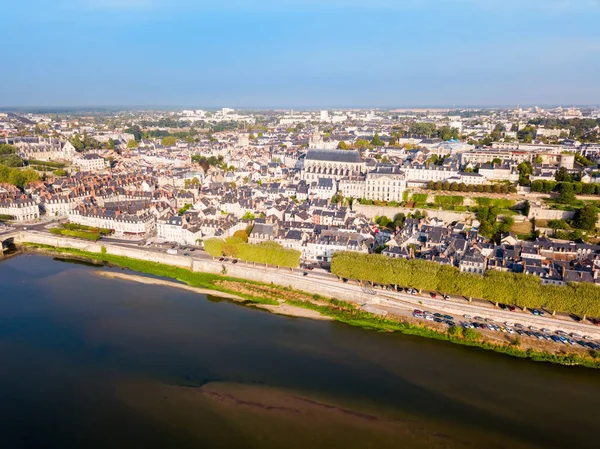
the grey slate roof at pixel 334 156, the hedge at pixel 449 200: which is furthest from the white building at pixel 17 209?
the hedge at pixel 449 200

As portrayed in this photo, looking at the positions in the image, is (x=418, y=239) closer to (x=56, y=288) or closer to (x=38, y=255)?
(x=56, y=288)

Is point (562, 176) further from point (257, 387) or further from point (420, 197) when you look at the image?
point (257, 387)

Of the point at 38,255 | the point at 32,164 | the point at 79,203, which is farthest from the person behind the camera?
the point at 32,164

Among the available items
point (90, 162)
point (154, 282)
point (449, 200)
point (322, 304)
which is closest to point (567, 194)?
point (449, 200)

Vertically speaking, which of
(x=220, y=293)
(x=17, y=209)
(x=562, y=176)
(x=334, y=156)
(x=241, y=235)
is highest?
(x=334, y=156)

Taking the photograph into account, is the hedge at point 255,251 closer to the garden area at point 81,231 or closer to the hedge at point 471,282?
the hedge at point 471,282

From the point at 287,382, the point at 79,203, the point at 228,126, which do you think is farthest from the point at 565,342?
the point at 228,126
